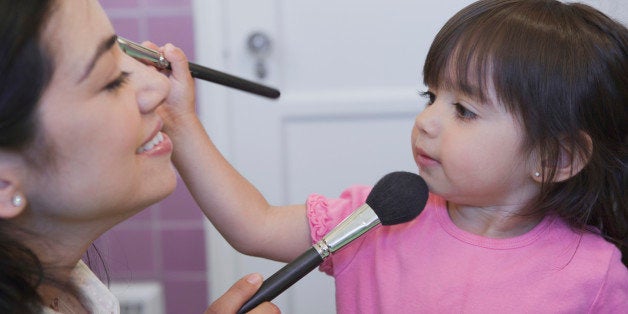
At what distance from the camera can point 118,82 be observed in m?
0.67

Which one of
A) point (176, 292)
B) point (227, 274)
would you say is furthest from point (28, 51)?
point (176, 292)

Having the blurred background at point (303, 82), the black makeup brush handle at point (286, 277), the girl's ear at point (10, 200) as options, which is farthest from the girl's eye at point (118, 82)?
the blurred background at point (303, 82)

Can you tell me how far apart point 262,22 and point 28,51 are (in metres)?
0.96

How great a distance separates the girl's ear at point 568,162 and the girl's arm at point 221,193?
0.30 metres

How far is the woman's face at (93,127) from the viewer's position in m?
0.61

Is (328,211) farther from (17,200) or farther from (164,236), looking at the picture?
(164,236)

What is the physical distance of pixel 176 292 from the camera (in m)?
1.71

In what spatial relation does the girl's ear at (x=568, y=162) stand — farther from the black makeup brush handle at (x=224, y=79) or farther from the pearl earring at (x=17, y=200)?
the pearl earring at (x=17, y=200)

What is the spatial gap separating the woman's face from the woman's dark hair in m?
0.01

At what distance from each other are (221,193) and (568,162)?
422 mm

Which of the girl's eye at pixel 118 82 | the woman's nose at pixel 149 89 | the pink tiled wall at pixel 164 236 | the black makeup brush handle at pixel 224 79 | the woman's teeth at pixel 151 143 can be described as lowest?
the pink tiled wall at pixel 164 236

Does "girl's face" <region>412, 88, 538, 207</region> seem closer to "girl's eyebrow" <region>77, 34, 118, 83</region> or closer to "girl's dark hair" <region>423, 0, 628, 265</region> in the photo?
"girl's dark hair" <region>423, 0, 628, 265</region>

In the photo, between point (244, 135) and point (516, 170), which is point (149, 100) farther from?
point (244, 135)

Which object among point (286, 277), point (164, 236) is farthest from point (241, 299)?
point (164, 236)
